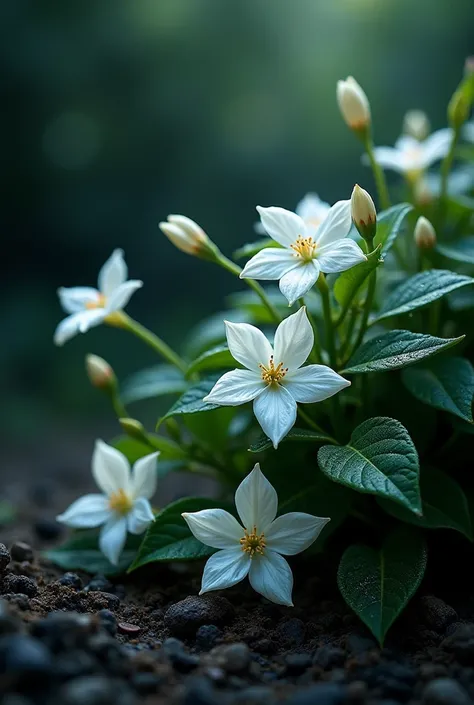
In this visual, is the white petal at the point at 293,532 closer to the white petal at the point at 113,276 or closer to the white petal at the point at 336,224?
the white petal at the point at 336,224

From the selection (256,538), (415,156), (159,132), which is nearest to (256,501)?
(256,538)

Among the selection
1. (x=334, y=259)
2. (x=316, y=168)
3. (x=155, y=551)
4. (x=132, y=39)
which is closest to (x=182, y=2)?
(x=132, y=39)

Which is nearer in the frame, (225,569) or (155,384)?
(225,569)

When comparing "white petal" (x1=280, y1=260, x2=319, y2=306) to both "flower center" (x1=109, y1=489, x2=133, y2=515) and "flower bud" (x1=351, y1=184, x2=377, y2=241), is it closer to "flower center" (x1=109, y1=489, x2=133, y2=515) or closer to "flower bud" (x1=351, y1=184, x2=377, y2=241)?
"flower bud" (x1=351, y1=184, x2=377, y2=241)

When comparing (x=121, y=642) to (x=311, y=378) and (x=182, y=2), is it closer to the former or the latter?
(x=311, y=378)

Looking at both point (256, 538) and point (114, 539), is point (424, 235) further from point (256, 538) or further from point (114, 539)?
point (114, 539)

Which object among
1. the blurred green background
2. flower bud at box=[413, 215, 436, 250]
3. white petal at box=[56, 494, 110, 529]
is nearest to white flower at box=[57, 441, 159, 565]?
white petal at box=[56, 494, 110, 529]
